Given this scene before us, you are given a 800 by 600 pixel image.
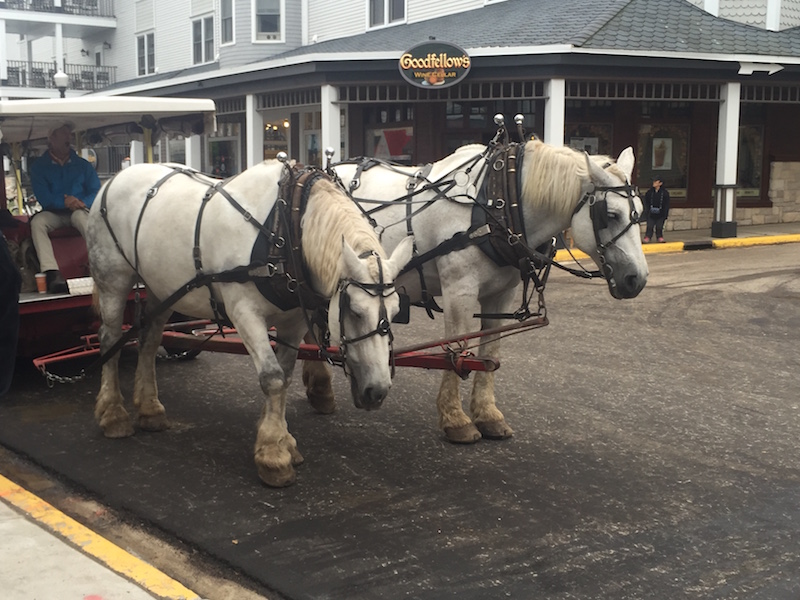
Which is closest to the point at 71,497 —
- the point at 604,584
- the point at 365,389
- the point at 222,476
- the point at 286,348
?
the point at 222,476

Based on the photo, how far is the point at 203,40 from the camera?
3200 cm

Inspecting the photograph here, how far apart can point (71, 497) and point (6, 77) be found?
37.5 m

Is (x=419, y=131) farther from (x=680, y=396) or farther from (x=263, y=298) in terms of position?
(x=263, y=298)

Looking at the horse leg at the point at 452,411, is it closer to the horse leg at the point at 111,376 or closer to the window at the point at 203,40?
the horse leg at the point at 111,376

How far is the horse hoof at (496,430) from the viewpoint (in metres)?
5.98

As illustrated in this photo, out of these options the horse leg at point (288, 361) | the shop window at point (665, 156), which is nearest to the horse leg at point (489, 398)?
the horse leg at point (288, 361)

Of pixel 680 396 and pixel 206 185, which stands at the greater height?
pixel 206 185

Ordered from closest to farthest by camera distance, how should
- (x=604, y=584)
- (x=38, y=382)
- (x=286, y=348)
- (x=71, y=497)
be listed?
1. (x=604, y=584)
2. (x=71, y=497)
3. (x=286, y=348)
4. (x=38, y=382)

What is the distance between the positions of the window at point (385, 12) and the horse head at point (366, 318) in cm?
2277

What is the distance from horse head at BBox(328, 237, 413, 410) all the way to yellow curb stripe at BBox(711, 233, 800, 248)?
1567 cm

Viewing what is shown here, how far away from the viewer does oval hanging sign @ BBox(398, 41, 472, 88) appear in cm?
1762

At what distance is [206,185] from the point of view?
18.6 feet

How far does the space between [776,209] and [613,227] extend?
19.5m

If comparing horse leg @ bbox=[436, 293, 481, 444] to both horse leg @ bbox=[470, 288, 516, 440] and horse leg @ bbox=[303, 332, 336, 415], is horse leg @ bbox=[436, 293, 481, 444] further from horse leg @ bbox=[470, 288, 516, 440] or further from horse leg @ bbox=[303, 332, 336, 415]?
horse leg @ bbox=[303, 332, 336, 415]
